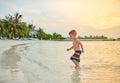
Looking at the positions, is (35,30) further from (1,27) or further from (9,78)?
(9,78)

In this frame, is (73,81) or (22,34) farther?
(22,34)

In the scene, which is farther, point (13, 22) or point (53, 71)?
point (13, 22)

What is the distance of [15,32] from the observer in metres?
87.9

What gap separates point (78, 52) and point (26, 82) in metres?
3.63

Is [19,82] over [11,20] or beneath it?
beneath

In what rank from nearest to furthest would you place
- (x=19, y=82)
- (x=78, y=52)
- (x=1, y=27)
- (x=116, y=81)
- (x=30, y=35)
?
(x=19, y=82) → (x=116, y=81) → (x=78, y=52) → (x=1, y=27) → (x=30, y=35)

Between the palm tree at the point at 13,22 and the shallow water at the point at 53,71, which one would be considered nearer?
the shallow water at the point at 53,71

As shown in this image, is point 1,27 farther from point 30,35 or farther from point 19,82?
point 19,82

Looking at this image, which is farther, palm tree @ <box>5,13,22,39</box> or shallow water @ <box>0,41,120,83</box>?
palm tree @ <box>5,13,22,39</box>

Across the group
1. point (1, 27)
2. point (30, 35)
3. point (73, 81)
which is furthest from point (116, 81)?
point (30, 35)

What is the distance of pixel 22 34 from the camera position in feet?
298

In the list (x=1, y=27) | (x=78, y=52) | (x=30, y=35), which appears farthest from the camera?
(x=30, y=35)

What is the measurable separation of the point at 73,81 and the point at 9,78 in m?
1.58

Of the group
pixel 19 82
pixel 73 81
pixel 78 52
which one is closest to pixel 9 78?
pixel 19 82
